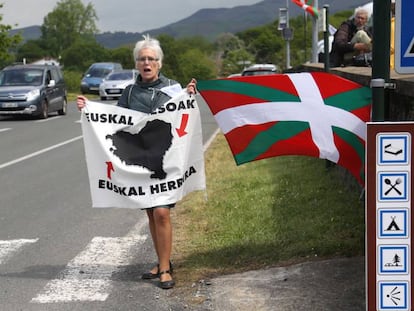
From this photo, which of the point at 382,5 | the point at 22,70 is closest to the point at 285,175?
the point at 382,5

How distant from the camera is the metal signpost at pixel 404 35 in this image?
3.63 m

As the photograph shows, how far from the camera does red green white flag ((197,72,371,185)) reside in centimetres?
476

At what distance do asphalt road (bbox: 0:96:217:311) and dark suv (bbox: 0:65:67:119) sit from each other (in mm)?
11152

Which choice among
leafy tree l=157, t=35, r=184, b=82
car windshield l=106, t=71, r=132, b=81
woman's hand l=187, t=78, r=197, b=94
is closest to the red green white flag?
woman's hand l=187, t=78, r=197, b=94

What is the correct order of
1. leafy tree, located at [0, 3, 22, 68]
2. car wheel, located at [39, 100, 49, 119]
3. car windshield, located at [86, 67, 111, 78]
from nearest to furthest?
car wheel, located at [39, 100, 49, 119]
leafy tree, located at [0, 3, 22, 68]
car windshield, located at [86, 67, 111, 78]

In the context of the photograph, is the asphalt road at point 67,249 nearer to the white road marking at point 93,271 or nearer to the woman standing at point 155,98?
the white road marking at point 93,271

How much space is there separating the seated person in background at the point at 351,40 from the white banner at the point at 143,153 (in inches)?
207

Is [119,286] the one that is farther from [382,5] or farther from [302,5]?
[302,5]

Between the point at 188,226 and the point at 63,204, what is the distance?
2409 mm

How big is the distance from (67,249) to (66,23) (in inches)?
4744

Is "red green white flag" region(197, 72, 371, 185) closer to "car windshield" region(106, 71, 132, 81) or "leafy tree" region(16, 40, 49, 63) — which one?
"car windshield" region(106, 71, 132, 81)

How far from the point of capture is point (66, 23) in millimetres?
122250

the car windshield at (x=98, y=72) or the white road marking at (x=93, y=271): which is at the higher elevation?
the white road marking at (x=93, y=271)

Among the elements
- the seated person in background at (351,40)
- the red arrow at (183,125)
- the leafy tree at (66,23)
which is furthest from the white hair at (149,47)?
the leafy tree at (66,23)
